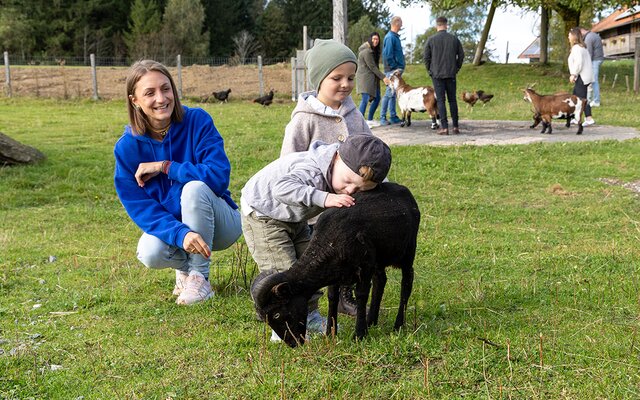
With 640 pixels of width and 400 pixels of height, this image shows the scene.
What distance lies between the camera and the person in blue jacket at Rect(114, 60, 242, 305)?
489cm

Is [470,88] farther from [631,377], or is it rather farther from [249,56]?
[249,56]

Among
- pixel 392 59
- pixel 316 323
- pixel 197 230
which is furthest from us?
pixel 392 59

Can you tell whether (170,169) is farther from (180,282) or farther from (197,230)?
(180,282)

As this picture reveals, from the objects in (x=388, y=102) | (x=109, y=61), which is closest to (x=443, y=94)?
(x=388, y=102)

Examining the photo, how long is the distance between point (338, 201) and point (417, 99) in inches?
424

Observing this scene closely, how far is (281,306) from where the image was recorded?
3.81 m

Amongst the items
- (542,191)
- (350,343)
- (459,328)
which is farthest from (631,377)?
(542,191)

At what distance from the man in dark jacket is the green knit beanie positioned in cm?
863

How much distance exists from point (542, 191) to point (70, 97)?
68.8 feet

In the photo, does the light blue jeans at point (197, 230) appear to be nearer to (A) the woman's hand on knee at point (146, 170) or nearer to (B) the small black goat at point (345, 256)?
(A) the woman's hand on knee at point (146, 170)

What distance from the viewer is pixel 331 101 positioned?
4711mm

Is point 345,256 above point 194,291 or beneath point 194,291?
above

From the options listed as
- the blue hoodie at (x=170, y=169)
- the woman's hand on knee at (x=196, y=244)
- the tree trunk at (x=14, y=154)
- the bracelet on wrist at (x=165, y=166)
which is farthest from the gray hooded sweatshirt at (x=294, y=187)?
the tree trunk at (x=14, y=154)

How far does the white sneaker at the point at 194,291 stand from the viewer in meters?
4.95
